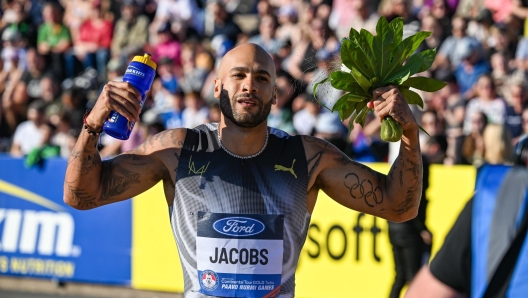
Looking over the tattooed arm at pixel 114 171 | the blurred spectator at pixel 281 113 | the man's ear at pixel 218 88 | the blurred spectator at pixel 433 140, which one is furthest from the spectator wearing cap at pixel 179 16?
the tattooed arm at pixel 114 171

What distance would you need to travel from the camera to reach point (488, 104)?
9.70 metres

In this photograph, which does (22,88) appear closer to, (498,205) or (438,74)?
(438,74)

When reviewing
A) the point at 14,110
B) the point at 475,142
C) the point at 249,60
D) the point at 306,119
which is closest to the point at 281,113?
the point at 306,119

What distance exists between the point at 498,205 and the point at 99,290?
790cm

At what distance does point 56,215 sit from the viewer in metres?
10.0

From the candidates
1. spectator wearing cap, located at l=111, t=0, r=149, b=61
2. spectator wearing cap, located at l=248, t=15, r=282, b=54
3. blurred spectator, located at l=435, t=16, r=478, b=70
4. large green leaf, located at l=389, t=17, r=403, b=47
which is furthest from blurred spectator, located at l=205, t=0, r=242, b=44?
large green leaf, located at l=389, t=17, r=403, b=47

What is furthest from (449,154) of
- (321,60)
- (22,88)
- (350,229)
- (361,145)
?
(22,88)

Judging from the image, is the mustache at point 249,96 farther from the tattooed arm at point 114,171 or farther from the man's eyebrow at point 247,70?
the tattooed arm at point 114,171

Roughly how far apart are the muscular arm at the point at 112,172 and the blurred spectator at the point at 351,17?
718 cm

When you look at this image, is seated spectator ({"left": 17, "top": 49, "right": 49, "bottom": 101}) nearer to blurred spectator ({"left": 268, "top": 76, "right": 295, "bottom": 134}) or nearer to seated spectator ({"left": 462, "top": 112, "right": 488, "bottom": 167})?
blurred spectator ({"left": 268, "top": 76, "right": 295, "bottom": 134})

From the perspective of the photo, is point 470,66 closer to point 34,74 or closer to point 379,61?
point 379,61

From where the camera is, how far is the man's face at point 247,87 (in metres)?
3.96

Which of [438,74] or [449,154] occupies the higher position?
[438,74]

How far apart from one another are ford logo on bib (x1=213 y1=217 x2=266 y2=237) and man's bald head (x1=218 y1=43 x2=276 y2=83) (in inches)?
28.5
